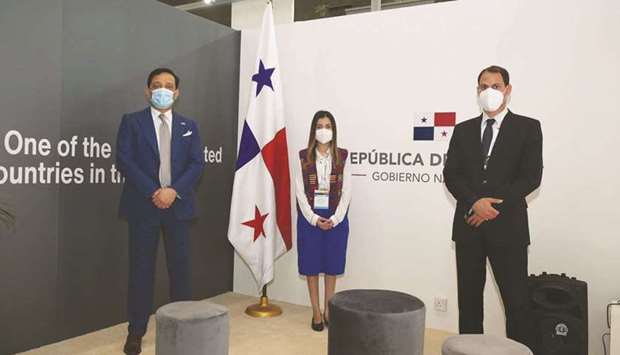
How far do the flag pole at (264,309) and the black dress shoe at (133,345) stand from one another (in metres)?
1.06

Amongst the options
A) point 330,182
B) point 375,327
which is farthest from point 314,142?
point 375,327

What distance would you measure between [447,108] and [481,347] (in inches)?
86.4

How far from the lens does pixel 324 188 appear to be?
3.80m

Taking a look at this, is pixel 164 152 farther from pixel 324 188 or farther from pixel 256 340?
pixel 256 340

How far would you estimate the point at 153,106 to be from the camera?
10.8ft

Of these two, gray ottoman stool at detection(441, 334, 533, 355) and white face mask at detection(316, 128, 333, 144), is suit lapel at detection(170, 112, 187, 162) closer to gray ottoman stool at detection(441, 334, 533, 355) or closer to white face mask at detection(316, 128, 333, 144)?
white face mask at detection(316, 128, 333, 144)

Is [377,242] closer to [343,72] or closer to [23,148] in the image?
[343,72]

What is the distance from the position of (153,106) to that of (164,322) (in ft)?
4.72

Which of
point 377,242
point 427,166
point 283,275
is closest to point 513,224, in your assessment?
point 427,166

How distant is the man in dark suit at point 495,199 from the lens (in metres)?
2.79

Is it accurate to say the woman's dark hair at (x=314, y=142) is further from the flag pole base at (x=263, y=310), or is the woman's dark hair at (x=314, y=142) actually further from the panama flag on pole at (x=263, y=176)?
the flag pole base at (x=263, y=310)

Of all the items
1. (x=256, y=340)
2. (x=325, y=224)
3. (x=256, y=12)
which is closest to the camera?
(x=256, y=340)

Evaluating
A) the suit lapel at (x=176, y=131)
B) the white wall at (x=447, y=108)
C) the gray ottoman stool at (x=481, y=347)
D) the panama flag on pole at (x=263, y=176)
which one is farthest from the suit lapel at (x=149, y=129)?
the gray ottoman stool at (x=481, y=347)

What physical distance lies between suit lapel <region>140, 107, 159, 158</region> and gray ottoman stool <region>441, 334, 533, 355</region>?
81.3 inches
